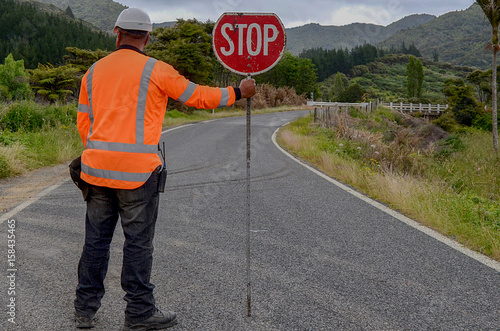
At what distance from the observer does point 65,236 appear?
15.1ft

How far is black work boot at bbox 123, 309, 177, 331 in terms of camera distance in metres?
2.69

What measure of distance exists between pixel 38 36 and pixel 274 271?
122330mm

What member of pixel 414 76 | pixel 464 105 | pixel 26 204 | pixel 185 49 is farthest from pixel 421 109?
pixel 26 204

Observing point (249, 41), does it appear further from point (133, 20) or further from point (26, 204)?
point (26, 204)

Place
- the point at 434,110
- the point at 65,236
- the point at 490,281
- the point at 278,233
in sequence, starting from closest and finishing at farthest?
the point at 490,281 → the point at 65,236 → the point at 278,233 → the point at 434,110

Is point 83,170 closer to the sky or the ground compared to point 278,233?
closer to the sky

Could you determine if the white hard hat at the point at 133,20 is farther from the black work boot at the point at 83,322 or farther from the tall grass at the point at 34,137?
the tall grass at the point at 34,137

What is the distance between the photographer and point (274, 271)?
374cm

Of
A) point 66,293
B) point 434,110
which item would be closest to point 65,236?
point 66,293

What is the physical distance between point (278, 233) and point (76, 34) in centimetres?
11527

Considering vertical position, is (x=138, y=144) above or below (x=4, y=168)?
above

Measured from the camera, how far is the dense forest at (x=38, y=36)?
88875mm

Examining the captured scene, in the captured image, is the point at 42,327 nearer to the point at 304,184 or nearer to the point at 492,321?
the point at 492,321

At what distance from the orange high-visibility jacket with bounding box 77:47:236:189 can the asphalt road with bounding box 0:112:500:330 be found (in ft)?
3.31
